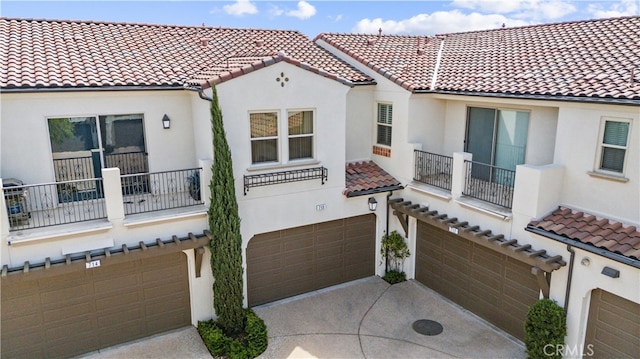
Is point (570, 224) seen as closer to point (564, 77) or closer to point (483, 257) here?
point (483, 257)

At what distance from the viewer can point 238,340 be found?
11570mm

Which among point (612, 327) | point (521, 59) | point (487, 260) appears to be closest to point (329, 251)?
point (487, 260)

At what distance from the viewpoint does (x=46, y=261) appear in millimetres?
9883

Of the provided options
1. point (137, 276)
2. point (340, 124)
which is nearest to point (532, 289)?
point (340, 124)

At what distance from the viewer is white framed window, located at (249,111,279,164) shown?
12438 mm

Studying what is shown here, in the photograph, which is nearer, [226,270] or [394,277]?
[226,270]

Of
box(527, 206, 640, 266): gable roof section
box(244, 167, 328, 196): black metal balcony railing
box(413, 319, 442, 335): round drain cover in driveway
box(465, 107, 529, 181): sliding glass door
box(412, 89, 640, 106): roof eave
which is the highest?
box(412, 89, 640, 106): roof eave

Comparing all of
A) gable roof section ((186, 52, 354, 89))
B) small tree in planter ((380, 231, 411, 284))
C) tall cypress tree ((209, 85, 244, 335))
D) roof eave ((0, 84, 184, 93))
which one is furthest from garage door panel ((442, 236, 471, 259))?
roof eave ((0, 84, 184, 93))

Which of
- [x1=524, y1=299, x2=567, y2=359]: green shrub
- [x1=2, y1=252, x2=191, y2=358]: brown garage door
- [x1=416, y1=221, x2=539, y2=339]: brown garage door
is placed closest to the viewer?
[x1=524, y1=299, x2=567, y2=359]: green shrub

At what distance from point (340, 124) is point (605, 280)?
801 centimetres

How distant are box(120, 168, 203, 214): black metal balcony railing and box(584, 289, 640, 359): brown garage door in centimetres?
1014

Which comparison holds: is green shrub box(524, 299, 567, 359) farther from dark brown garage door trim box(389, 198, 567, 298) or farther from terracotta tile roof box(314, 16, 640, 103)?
terracotta tile roof box(314, 16, 640, 103)

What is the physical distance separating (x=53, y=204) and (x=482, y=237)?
1142cm

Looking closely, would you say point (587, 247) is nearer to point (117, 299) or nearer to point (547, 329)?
point (547, 329)
